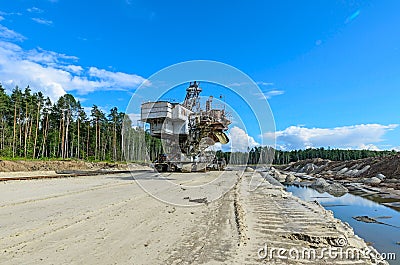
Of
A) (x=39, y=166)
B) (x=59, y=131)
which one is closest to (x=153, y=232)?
(x=39, y=166)

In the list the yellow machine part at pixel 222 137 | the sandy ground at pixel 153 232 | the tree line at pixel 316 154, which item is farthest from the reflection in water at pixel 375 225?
the tree line at pixel 316 154

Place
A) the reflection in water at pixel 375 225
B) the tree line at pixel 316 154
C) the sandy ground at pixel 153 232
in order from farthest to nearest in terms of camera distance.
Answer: the tree line at pixel 316 154 → the reflection in water at pixel 375 225 → the sandy ground at pixel 153 232

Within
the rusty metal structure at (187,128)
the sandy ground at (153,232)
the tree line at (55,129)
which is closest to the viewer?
the sandy ground at (153,232)

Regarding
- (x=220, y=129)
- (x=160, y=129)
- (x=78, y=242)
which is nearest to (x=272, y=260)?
(x=78, y=242)

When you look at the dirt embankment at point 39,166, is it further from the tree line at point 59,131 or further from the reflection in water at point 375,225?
the reflection in water at point 375,225

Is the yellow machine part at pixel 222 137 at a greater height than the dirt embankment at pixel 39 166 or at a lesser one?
greater

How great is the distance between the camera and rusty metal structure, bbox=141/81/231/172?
2923 cm

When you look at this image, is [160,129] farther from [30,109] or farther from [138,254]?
[30,109]

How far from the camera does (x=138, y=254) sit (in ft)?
19.4

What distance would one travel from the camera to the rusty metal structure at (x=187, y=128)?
29234 millimetres

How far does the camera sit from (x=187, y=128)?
31359 millimetres

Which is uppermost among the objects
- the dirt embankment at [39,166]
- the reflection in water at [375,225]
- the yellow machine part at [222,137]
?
the yellow machine part at [222,137]

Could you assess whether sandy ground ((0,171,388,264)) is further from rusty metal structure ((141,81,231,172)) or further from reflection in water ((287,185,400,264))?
rusty metal structure ((141,81,231,172))

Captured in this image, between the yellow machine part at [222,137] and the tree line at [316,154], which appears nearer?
the yellow machine part at [222,137]
